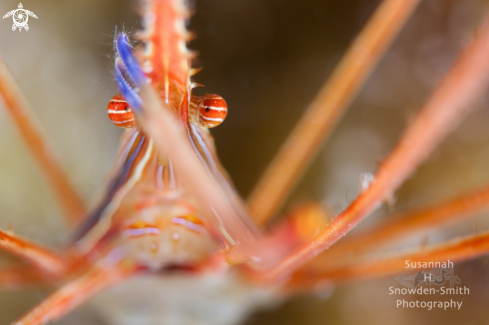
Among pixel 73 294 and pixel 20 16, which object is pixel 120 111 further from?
pixel 20 16

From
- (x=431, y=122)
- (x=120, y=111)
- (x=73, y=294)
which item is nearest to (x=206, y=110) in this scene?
(x=120, y=111)

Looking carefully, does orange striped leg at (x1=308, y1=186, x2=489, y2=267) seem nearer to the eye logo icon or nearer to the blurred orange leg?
the blurred orange leg

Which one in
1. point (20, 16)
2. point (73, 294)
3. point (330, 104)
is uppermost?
point (20, 16)

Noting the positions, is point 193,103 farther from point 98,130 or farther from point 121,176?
point 98,130

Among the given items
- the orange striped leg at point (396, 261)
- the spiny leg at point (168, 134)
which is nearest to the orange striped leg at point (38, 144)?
the spiny leg at point (168, 134)

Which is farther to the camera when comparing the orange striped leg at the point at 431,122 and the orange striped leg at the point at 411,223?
the orange striped leg at the point at 411,223

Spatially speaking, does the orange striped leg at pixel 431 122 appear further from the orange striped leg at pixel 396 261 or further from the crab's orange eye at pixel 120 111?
the crab's orange eye at pixel 120 111

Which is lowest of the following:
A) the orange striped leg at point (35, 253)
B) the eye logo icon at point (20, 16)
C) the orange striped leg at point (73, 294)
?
the orange striped leg at point (73, 294)
